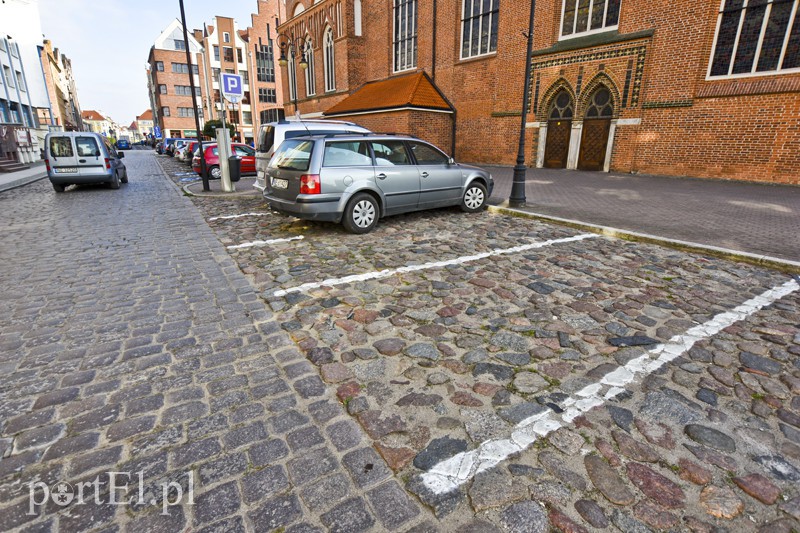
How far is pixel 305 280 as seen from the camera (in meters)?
5.08

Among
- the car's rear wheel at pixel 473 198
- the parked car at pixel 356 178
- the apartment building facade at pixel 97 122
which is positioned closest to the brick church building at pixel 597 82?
the car's rear wheel at pixel 473 198

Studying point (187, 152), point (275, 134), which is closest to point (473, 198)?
point (275, 134)

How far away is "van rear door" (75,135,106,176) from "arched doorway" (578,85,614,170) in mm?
18283

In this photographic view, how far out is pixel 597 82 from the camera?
16312 millimetres

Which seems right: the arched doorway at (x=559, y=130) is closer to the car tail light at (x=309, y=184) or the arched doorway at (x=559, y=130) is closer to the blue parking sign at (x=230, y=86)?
the blue parking sign at (x=230, y=86)

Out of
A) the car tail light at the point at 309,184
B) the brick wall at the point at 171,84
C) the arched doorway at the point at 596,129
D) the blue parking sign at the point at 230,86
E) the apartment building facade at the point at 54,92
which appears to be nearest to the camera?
the car tail light at the point at 309,184

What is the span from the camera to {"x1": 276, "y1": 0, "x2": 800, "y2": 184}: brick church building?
12.8 m

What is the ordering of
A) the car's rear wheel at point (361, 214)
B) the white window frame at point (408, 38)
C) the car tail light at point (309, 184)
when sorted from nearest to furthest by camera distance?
the car tail light at point (309, 184)
the car's rear wheel at point (361, 214)
the white window frame at point (408, 38)

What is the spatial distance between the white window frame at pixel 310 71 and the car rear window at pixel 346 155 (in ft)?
95.1

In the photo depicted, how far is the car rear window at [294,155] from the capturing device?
702 centimetres

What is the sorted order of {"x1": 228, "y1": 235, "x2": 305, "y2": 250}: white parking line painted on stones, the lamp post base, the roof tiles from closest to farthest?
{"x1": 228, "y1": 235, "x2": 305, "y2": 250}: white parking line painted on stones < the lamp post base < the roof tiles

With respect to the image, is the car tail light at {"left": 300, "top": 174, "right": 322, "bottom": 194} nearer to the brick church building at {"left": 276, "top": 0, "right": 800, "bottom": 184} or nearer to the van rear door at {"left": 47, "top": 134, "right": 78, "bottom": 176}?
the van rear door at {"left": 47, "top": 134, "right": 78, "bottom": 176}

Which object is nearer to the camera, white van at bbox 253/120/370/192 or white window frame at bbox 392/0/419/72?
white van at bbox 253/120/370/192

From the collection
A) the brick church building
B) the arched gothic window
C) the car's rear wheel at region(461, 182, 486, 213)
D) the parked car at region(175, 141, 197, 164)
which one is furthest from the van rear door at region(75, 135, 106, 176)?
the arched gothic window
